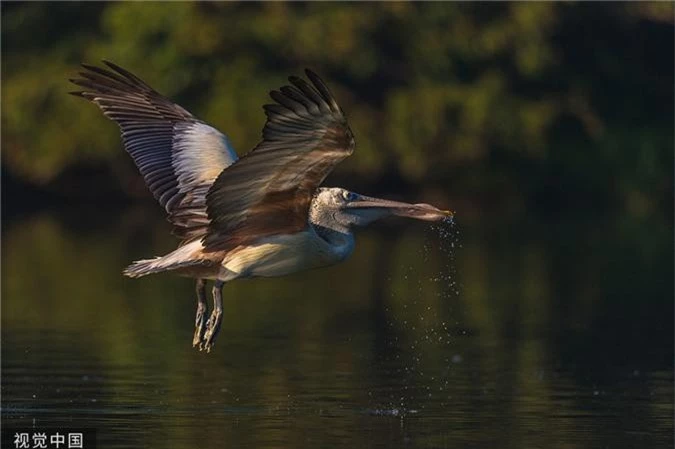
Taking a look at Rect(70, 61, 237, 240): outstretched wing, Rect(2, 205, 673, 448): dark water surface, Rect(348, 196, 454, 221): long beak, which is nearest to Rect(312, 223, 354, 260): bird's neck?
Rect(348, 196, 454, 221): long beak

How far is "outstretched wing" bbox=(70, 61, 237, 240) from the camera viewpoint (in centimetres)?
1242

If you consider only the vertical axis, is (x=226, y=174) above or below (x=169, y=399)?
above

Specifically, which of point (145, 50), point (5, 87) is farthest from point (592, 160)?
point (5, 87)

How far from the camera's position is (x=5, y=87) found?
3788 centimetres

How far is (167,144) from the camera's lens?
13.1 meters

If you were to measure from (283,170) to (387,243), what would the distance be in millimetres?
19235

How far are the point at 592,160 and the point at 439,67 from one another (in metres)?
3.68

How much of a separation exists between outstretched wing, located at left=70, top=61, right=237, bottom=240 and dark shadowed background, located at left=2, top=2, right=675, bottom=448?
4.18 feet

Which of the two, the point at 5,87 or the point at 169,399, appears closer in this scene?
the point at 169,399

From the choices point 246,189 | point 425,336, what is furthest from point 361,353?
point 246,189

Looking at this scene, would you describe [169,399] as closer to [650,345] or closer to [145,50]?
[650,345]

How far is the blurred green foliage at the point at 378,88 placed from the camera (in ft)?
123

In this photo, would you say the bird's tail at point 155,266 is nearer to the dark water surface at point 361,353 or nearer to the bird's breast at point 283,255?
the bird's breast at point 283,255

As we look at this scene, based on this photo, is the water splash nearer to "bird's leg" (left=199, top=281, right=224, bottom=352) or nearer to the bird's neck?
the bird's neck
